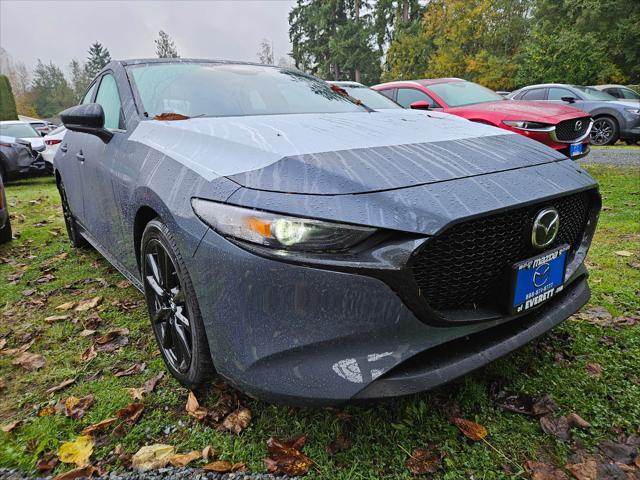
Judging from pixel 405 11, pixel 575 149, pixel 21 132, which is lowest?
pixel 21 132

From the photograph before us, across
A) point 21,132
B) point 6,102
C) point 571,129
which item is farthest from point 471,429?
point 6,102

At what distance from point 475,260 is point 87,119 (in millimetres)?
1979

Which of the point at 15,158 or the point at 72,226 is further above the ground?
the point at 72,226

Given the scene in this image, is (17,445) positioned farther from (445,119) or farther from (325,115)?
(445,119)

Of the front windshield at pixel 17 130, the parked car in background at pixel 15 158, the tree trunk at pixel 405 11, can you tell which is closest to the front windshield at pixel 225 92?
the parked car in background at pixel 15 158

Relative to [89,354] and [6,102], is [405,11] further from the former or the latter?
[89,354]

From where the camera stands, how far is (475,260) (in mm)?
1383

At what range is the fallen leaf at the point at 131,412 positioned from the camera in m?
1.76

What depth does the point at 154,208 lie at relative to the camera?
174 centimetres

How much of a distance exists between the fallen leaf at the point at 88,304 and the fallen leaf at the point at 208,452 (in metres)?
1.65

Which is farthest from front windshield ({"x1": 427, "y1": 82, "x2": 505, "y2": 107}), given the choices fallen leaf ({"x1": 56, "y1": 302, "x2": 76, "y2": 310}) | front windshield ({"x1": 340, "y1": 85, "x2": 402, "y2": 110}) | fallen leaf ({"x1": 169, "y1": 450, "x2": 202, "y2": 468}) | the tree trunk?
the tree trunk

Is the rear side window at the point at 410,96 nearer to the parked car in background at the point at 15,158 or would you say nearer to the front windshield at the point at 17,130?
the parked car in background at the point at 15,158

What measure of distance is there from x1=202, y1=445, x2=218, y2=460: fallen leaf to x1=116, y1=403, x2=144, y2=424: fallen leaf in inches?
14.5

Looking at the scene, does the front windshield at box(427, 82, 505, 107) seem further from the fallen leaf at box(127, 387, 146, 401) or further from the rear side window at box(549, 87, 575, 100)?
A: the fallen leaf at box(127, 387, 146, 401)
